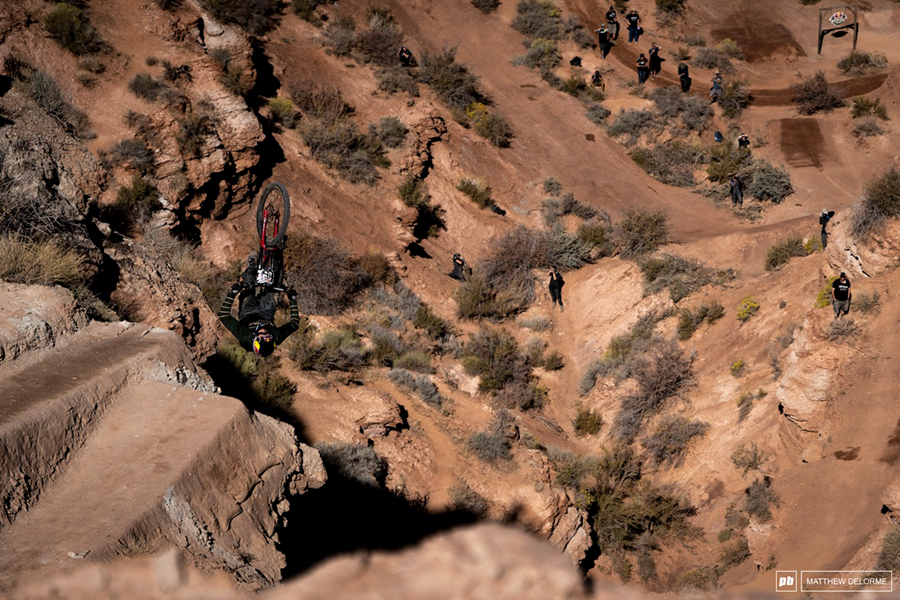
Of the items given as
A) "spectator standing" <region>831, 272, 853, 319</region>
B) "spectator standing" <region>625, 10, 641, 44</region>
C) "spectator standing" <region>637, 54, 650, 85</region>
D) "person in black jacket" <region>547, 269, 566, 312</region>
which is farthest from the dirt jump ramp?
"spectator standing" <region>625, 10, 641, 44</region>

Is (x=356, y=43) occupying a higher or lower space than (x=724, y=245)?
higher

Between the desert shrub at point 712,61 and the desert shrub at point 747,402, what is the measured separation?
23387 millimetres

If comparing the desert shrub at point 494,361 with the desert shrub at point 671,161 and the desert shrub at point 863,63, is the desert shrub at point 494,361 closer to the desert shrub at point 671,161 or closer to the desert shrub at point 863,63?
the desert shrub at point 671,161

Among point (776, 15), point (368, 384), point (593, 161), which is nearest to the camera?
point (368, 384)

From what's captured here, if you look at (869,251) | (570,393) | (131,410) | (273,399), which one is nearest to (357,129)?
(570,393)

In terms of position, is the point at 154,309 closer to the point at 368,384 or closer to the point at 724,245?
the point at 368,384

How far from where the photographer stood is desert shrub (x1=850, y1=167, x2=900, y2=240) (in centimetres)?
1434

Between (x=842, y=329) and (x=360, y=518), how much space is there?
32.1 ft

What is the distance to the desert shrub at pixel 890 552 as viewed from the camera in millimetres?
9664

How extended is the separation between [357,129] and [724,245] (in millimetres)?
13471

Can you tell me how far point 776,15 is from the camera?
36969 millimetres

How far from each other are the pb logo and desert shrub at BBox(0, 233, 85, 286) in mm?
11822

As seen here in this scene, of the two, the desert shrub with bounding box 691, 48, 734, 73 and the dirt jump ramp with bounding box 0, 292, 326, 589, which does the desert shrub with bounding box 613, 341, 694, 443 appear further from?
the desert shrub with bounding box 691, 48, 734, 73

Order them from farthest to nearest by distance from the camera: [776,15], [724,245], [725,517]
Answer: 1. [776,15]
2. [724,245]
3. [725,517]
